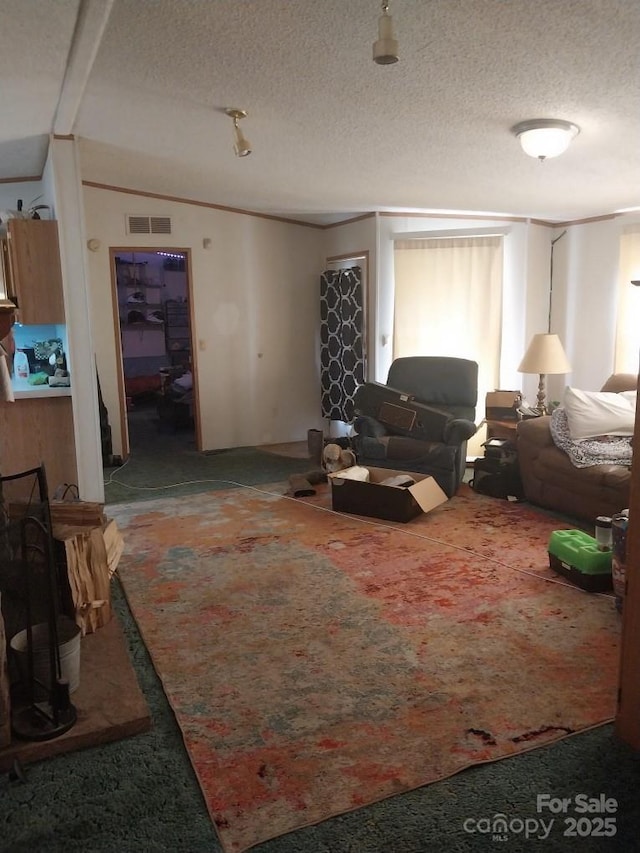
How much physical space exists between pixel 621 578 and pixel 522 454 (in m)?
1.85

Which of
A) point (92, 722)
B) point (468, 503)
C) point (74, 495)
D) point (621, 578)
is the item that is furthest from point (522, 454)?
point (92, 722)

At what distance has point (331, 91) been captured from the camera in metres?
2.84

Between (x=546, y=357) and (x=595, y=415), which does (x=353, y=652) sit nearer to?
(x=595, y=415)

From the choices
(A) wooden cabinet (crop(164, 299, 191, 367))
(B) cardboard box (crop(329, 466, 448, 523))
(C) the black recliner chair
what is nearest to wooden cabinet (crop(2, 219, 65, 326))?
(B) cardboard box (crop(329, 466, 448, 523))

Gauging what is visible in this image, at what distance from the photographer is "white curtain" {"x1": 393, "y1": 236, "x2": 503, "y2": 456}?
5.83m

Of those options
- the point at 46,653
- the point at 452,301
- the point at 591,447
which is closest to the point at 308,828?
the point at 46,653

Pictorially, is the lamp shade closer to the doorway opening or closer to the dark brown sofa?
the dark brown sofa

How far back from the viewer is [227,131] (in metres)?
3.58

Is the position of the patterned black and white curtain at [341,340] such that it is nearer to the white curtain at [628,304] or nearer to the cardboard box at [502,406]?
the cardboard box at [502,406]

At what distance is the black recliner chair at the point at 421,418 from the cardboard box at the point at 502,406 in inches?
11.4

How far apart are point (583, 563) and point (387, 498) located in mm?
1347

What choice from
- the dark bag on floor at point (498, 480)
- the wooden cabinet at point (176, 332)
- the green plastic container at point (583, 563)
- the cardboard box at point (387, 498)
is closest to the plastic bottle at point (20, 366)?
the cardboard box at point (387, 498)

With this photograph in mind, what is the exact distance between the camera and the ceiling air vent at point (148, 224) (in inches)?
227

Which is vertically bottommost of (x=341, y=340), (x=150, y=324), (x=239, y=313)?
(x=341, y=340)
